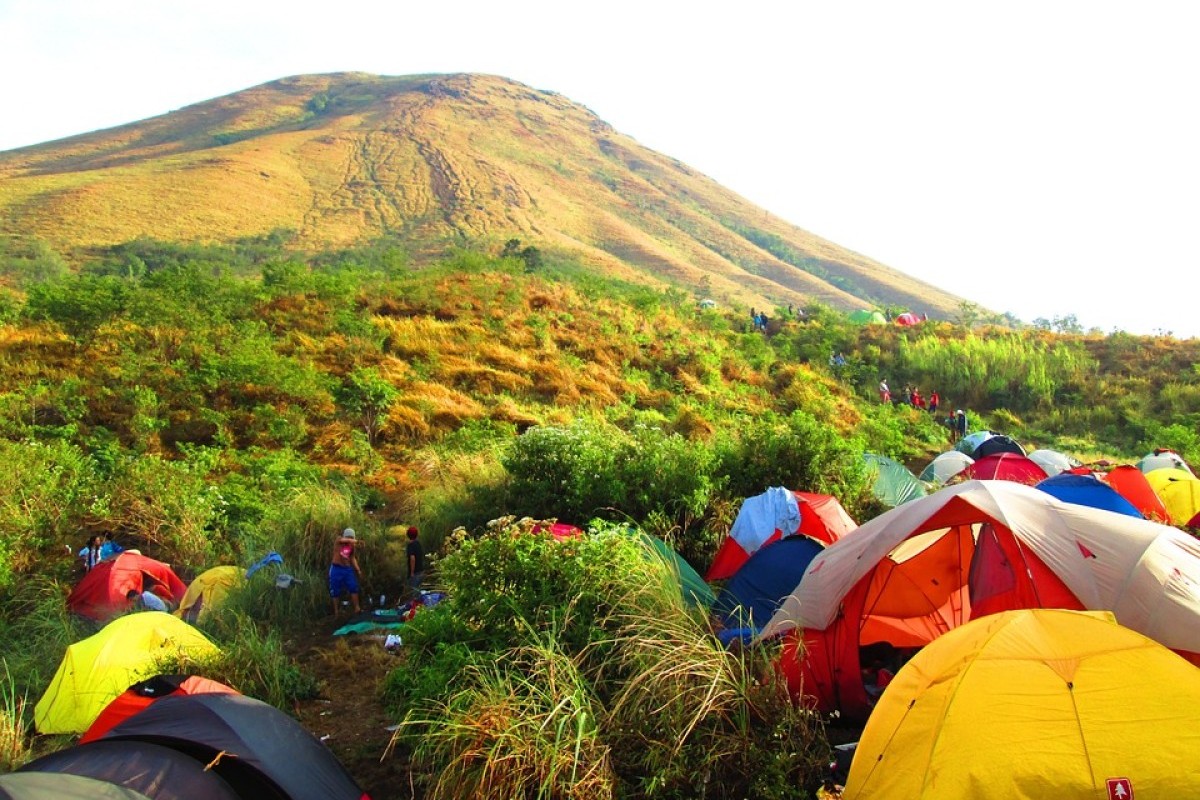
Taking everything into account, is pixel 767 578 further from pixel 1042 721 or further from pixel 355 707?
pixel 355 707

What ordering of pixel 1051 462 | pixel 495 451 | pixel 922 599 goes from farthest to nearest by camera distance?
pixel 1051 462, pixel 495 451, pixel 922 599

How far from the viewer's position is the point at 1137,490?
11.8m

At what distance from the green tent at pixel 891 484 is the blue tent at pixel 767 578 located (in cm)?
427

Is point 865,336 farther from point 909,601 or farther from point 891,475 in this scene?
point 909,601

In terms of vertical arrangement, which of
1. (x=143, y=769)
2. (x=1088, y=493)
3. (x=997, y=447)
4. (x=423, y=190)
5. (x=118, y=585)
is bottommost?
(x=118, y=585)

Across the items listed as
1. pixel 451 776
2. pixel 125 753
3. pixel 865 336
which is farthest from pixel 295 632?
pixel 865 336

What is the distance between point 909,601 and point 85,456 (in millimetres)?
11782

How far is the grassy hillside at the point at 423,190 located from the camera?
5341 cm

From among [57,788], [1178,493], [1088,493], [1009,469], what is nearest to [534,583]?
[57,788]

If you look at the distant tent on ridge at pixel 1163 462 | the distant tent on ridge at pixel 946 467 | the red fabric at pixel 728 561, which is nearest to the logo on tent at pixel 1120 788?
the red fabric at pixel 728 561

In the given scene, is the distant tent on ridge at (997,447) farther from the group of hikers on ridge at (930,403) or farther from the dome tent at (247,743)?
Answer: the dome tent at (247,743)

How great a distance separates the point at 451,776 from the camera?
4215 millimetres

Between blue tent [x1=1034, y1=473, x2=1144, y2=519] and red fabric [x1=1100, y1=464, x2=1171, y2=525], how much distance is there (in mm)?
2150

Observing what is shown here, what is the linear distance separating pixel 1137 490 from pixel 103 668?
531 inches
